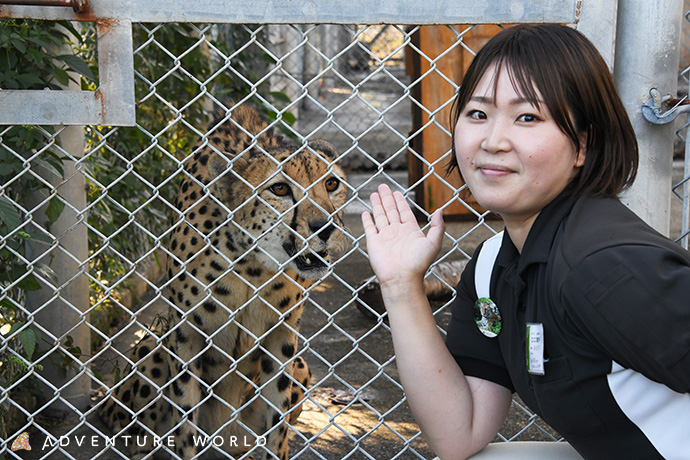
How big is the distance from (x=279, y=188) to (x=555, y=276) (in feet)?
5.28

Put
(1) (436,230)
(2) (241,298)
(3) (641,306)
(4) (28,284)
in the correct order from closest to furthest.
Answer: (3) (641,306), (1) (436,230), (4) (28,284), (2) (241,298)

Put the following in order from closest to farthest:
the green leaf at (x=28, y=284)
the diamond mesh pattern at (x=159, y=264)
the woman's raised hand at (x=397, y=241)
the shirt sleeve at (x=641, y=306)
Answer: the shirt sleeve at (x=641, y=306)
the woman's raised hand at (x=397, y=241)
the diamond mesh pattern at (x=159, y=264)
the green leaf at (x=28, y=284)

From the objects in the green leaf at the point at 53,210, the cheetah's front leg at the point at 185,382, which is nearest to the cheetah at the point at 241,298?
the cheetah's front leg at the point at 185,382

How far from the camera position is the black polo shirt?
1.21 m

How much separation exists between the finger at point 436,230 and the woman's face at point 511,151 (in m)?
0.13

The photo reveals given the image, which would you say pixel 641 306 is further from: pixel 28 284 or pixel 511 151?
pixel 28 284

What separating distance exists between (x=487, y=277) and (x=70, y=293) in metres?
1.90

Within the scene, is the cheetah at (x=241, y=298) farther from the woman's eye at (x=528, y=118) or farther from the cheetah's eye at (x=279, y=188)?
the woman's eye at (x=528, y=118)

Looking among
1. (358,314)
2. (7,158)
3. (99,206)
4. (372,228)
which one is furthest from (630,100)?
(358,314)

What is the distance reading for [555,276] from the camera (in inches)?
51.9

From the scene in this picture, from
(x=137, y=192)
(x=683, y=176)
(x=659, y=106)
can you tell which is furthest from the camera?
(x=683, y=176)

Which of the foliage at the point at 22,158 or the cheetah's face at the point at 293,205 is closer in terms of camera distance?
the foliage at the point at 22,158

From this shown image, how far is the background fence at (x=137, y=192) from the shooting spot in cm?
172

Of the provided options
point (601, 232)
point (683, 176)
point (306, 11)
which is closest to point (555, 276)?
point (601, 232)
